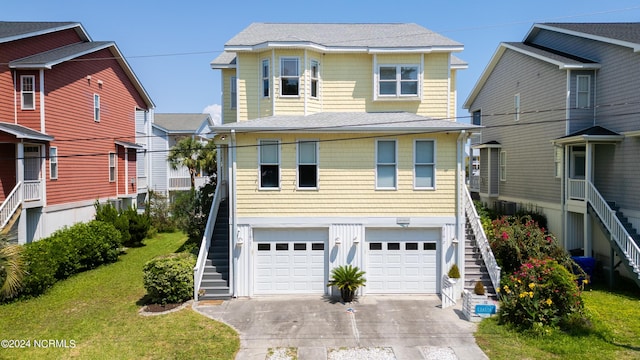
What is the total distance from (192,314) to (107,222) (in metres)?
10.4

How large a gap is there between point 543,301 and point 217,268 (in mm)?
10139

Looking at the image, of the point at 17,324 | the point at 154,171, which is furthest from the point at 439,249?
the point at 154,171

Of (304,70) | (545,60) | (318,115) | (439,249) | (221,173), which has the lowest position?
(439,249)

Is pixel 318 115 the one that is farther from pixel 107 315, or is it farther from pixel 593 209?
pixel 593 209

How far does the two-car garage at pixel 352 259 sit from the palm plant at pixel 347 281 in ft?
2.14

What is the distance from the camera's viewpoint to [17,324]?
37.7 ft

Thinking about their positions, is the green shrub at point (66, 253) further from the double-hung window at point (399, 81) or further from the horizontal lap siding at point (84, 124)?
the double-hung window at point (399, 81)

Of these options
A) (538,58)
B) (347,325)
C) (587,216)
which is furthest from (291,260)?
(538,58)

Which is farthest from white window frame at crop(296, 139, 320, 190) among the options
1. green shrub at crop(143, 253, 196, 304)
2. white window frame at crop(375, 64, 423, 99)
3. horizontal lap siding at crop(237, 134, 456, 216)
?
green shrub at crop(143, 253, 196, 304)

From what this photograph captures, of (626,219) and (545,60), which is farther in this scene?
(545,60)

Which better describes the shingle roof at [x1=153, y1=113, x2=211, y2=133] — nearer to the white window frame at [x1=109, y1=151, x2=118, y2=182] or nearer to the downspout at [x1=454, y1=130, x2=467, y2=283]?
the white window frame at [x1=109, y1=151, x2=118, y2=182]

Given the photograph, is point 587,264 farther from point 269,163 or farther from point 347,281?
point 269,163

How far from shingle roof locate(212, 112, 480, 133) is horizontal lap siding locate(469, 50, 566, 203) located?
6368 millimetres

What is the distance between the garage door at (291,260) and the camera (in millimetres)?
14133
